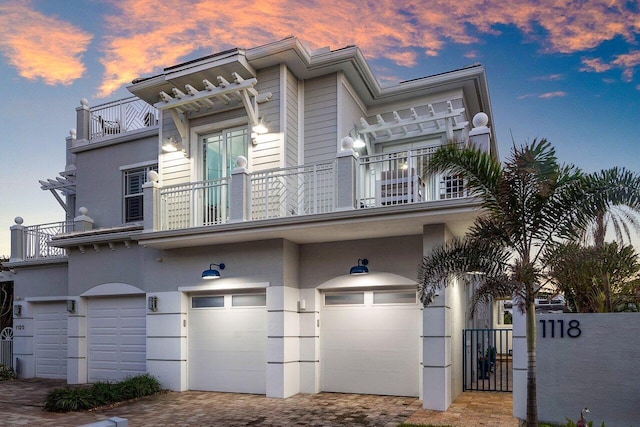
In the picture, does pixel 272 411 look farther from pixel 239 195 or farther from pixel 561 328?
pixel 561 328

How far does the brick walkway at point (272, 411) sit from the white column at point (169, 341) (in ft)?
1.72

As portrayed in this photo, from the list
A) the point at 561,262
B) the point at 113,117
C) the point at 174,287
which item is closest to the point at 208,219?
the point at 174,287

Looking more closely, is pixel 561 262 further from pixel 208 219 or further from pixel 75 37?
pixel 75 37

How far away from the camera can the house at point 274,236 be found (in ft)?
31.0

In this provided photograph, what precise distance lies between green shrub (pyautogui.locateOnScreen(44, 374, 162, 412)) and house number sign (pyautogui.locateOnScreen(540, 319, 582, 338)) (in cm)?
803

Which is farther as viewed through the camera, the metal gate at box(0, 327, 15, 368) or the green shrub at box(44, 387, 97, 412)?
the metal gate at box(0, 327, 15, 368)

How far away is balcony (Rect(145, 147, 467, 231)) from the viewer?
9211 millimetres

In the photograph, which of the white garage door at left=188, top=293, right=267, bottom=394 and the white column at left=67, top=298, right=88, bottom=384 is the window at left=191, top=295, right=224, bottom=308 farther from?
the white column at left=67, top=298, right=88, bottom=384

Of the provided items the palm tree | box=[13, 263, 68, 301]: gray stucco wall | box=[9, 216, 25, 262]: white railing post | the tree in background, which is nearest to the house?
box=[13, 263, 68, 301]: gray stucco wall

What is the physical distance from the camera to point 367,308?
10.4 m

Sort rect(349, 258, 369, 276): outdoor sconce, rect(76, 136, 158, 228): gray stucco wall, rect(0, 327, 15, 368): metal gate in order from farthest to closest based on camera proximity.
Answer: rect(0, 327, 15, 368): metal gate
rect(76, 136, 158, 228): gray stucco wall
rect(349, 258, 369, 276): outdoor sconce

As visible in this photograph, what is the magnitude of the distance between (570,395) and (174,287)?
8260 millimetres

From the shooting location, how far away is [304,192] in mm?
10617

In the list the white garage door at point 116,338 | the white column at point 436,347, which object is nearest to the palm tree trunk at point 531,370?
the white column at point 436,347
